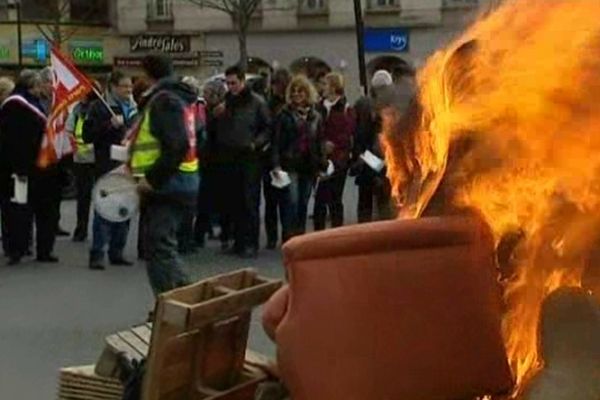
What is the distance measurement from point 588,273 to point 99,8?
1832 inches

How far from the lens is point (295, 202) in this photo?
13695 millimetres

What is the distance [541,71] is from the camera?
4.37 meters

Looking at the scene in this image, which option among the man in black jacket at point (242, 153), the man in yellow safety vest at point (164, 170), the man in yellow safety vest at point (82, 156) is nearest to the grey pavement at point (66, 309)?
the man in black jacket at point (242, 153)

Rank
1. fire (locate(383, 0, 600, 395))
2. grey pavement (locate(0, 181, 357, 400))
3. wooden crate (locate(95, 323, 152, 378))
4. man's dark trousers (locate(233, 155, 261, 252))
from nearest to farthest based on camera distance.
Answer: fire (locate(383, 0, 600, 395))
wooden crate (locate(95, 323, 152, 378))
grey pavement (locate(0, 181, 357, 400))
man's dark trousers (locate(233, 155, 261, 252))

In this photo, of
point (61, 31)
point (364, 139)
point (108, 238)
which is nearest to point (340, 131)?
point (364, 139)

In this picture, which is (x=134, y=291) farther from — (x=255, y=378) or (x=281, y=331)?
(x=281, y=331)

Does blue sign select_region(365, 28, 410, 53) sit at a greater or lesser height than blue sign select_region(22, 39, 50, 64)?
lesser

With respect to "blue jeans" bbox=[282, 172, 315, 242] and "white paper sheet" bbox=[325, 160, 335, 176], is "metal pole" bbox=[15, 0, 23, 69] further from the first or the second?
"blue jeans" bbox=[282, 172, 315, 242]

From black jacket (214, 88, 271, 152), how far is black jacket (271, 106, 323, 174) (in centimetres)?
14

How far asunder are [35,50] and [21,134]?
116 feet

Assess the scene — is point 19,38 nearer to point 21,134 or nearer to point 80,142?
point 80,142

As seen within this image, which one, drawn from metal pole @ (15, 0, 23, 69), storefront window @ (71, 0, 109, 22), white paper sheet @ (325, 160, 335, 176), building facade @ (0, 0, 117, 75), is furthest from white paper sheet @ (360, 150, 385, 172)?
storefront window @ (71, 0, 109, 22)

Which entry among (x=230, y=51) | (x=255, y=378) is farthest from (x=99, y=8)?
(x=255, y=378)

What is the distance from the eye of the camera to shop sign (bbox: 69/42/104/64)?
4803cm
